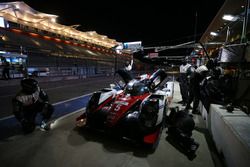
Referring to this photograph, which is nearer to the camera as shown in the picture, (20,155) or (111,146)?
(20,155)

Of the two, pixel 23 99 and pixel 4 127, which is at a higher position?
Answer: pixel 23 99

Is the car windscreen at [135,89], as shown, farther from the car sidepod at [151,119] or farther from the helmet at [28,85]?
the helmet at [28,85]

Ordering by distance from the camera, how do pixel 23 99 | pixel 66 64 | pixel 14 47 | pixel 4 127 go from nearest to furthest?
pixel 23 99 → pixel 4 127 → pixel 14 47 → pixel 66 64

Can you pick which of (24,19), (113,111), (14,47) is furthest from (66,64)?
(113,111)

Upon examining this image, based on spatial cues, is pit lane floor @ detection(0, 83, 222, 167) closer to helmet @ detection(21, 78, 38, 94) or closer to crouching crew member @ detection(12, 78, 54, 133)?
crouching crew member @ detection(12, 78, 54, 133)

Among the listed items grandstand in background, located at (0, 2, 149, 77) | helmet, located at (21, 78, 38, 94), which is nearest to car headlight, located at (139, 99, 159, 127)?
helmet, located at (21, 78, 38, 94)

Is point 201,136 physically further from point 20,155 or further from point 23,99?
point 23,99

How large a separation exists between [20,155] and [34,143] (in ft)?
1.26

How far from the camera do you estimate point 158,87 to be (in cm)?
469

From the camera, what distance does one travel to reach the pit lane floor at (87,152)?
2.24m

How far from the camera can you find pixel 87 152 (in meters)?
2.50

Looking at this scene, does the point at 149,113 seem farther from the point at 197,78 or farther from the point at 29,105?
the point at 29,105

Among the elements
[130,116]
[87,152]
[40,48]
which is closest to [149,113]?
[130,116]

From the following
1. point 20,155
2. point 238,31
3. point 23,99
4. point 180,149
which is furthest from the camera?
point 238,31
